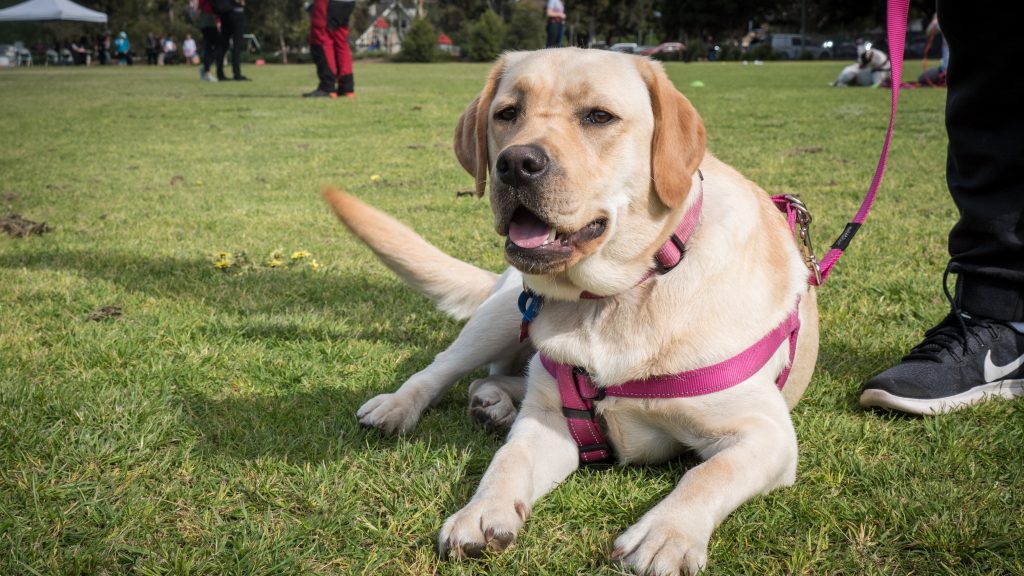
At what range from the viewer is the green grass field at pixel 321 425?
6.36 ft

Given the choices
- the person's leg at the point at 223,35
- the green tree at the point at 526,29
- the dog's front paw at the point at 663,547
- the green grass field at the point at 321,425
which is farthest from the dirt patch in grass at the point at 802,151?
the green tree at the point at 526,29

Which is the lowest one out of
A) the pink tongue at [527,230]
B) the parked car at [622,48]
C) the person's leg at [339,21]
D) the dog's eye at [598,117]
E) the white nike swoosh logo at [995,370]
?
the white nike swoosh logo at [995,370]

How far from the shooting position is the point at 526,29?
217ft

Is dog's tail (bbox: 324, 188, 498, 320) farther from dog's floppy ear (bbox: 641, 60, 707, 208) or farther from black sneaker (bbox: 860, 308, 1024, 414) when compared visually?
black sneaker (bbox: 860, 308, 1024, 414)

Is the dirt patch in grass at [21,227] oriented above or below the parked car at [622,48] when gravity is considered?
below

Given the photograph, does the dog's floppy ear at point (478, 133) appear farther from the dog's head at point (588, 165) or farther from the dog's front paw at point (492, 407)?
the dog's front paw at point (492, 407)

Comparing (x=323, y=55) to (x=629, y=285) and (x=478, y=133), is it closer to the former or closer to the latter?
(x=478, y=133)

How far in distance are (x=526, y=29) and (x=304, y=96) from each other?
5231 centimetres

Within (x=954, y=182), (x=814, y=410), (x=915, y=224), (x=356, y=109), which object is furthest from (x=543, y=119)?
(x=356, y=109)

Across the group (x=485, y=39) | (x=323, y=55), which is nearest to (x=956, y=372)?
(x=323, y=55)

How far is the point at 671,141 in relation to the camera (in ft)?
7.50

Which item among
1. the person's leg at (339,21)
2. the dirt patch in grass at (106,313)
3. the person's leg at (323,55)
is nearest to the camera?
the dirt patch in grass at (106,313)

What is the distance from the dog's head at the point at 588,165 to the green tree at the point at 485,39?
181 feet

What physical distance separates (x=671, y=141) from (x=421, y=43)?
54.0 metres
